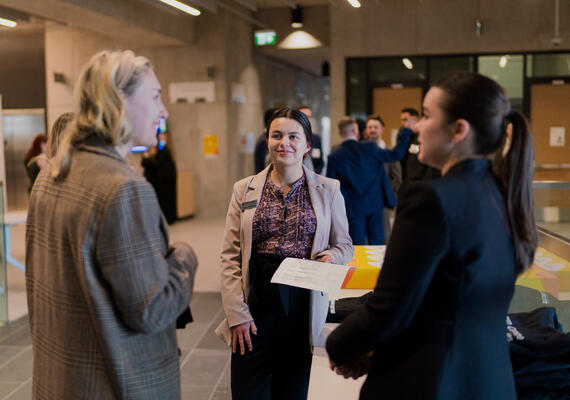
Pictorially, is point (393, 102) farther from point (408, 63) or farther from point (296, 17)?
point (296, 17)

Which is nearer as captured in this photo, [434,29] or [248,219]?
[248,219]

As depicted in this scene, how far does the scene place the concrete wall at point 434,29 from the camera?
34.5 feet

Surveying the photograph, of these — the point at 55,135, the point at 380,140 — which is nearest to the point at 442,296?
the point at 55,135

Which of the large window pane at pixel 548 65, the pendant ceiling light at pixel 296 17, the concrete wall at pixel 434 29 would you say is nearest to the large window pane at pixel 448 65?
the concrete wall at pixel 434 29

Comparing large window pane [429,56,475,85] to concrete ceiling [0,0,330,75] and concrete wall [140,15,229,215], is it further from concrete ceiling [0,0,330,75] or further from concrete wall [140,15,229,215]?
concrete wall [140,15,229,215]

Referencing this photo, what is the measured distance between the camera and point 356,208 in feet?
19.1

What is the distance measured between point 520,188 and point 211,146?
11288mm

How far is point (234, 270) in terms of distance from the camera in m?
2.50

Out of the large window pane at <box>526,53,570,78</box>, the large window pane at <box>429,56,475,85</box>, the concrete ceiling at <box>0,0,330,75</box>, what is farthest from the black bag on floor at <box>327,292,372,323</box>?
the large window pane at <box>526,53,570,78</box>

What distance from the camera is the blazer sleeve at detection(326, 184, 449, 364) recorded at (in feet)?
4.40

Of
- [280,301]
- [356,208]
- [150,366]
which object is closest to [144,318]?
[150,366]

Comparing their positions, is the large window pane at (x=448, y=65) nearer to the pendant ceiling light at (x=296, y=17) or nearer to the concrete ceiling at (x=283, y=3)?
the concrete ceiling at (x=283, y=3)

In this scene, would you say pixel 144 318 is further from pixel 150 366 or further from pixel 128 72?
pixel 128 72

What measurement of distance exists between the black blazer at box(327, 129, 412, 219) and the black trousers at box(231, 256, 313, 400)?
3394 millimetres
